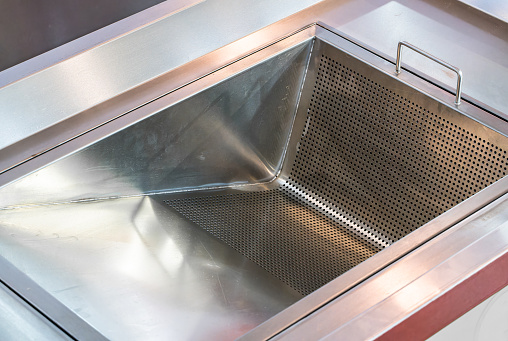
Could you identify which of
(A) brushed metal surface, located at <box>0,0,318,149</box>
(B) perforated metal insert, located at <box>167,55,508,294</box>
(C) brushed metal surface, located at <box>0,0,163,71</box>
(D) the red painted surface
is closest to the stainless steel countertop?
(A) brushed metal surface, located at <box>0,0,318,149</box>

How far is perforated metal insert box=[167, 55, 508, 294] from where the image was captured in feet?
5.17

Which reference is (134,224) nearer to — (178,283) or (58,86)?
(178,283)

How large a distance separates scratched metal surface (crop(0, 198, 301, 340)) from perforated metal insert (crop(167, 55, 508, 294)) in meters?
0.09

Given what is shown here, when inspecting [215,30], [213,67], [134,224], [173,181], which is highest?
[215,30]

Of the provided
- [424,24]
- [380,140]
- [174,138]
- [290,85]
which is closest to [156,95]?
[174,138]

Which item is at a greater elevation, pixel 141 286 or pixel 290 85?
pixel 290 85

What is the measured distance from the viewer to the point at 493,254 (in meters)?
1.20

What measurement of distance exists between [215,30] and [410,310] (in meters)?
0.85

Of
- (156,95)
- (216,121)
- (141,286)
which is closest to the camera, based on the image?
(141,286)

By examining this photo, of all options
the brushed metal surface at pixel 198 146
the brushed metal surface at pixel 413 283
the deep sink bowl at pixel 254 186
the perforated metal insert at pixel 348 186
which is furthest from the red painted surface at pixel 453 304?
the brushed metal surface at pixel 198 146

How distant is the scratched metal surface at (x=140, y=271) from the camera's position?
50.4 inches

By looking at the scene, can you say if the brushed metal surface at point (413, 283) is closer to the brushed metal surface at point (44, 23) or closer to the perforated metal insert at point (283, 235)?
the perforated metal insert at point (283, 235)

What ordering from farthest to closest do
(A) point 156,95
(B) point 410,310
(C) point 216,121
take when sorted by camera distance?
(C) point 216,121
(A) point 156,95
(B) point 410,310

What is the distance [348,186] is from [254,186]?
0.23 metres
